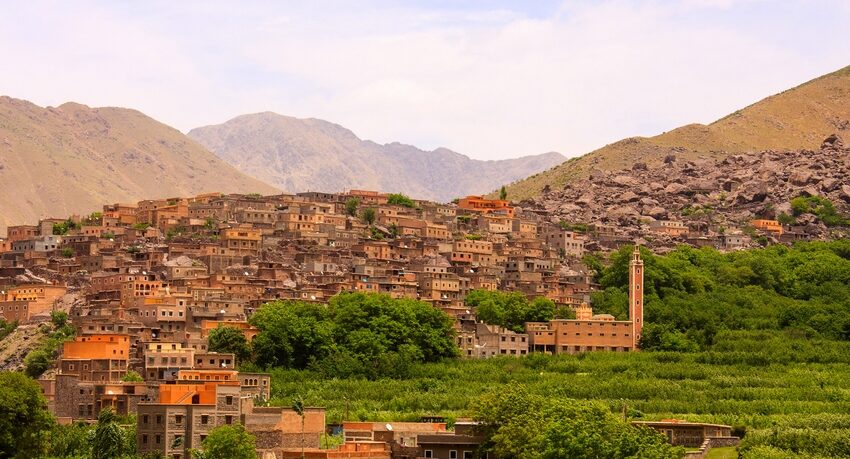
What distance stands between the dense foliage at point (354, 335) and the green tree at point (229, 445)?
26.0m

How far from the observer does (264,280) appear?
9344cm

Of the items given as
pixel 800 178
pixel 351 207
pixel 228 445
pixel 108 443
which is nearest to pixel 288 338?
pixel 108 443

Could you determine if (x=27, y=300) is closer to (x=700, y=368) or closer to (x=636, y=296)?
(x=636, y=296)

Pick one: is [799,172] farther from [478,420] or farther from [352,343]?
[478,420]

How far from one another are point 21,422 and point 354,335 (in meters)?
25.8

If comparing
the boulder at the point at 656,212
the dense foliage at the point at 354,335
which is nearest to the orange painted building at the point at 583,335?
the dense foliage at the point at 354,335

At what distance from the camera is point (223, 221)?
106 m

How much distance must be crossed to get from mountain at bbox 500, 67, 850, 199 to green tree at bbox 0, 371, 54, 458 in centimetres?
9052

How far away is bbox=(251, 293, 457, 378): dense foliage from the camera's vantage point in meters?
80.7

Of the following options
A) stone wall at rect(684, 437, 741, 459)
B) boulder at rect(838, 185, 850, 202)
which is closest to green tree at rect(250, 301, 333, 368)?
stone wall at rect(684, 437, 741, 459)

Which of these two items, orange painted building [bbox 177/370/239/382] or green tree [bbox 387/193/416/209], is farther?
green tree [bbox 387/193/416/209]

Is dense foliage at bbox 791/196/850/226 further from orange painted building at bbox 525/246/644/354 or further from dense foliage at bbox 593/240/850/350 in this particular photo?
orange painted building at bbox 525/246/644/354

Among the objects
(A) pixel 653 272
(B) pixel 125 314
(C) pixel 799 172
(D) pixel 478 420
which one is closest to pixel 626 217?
(C) pixel 799 172

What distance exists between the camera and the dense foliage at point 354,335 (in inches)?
3177
